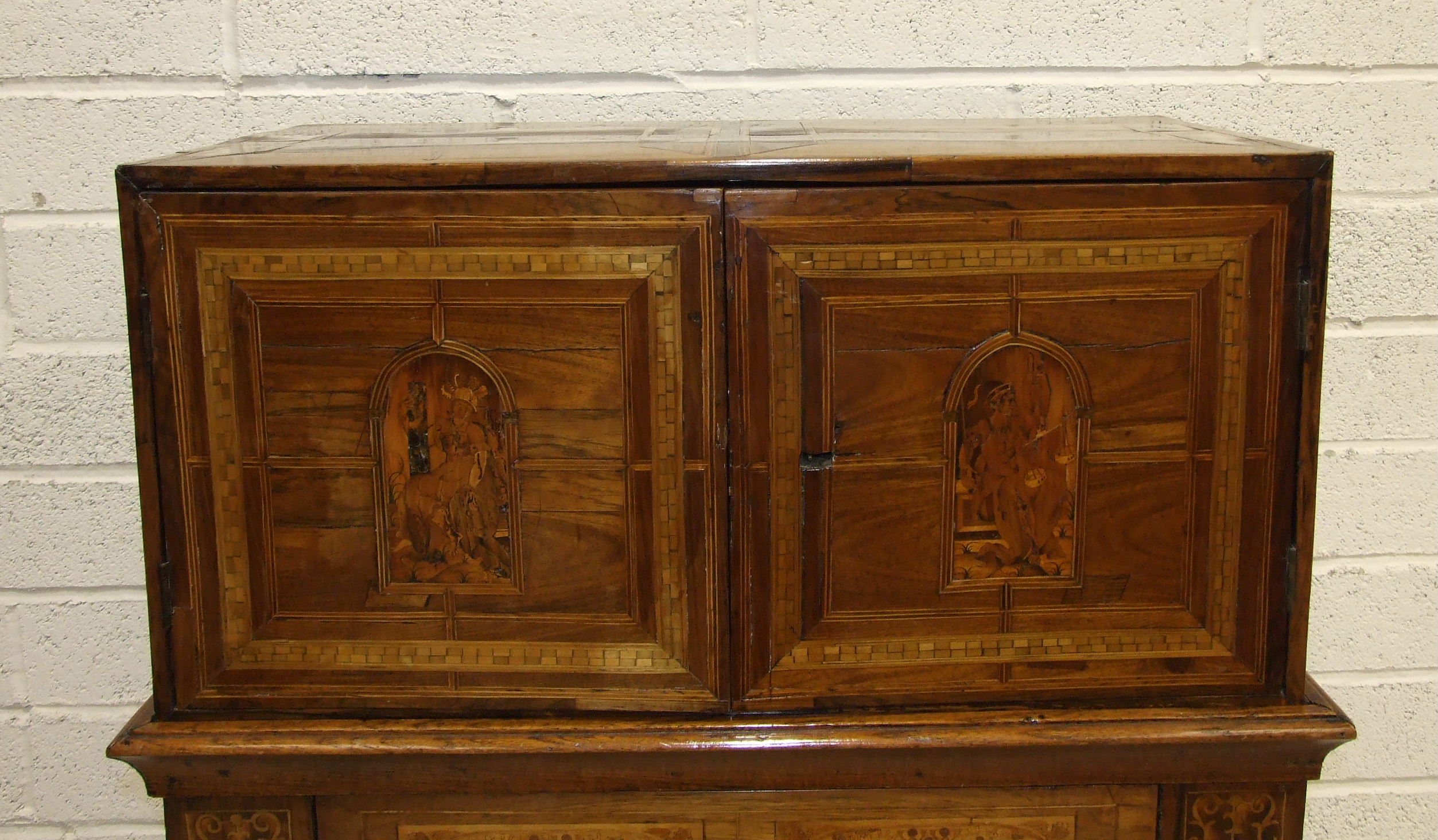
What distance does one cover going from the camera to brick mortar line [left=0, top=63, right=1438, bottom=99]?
159cm

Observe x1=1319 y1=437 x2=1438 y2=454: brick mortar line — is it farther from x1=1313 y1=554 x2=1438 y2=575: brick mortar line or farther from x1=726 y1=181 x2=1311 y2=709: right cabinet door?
x1=726 y1=181 x2=1311 y2=709: right cabinet door

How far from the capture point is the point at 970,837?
1207 millimetres

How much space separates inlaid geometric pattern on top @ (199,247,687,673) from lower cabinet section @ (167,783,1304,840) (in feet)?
0.51

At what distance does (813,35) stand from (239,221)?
2.77ft

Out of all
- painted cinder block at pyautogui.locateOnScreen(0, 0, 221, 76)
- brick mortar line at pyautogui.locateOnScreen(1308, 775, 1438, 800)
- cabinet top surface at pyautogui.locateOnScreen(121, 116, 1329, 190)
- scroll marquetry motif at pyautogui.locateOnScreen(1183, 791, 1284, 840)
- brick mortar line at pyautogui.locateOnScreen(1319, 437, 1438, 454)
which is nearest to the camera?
cabinet top surface at pyautogui.locateOnScreen(121, 116, 1329, 190)

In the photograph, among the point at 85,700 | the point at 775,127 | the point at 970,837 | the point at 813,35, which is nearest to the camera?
the point at 970,837

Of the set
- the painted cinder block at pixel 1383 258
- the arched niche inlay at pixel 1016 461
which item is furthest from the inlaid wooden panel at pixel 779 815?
the painted cinder block at pixel 1383 258

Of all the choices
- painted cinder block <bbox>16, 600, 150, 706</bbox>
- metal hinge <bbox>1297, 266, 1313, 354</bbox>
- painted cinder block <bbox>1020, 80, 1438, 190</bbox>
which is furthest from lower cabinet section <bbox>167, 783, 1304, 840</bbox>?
painted cinder block <bbox>1020, 80, 1438, 190</bbox>

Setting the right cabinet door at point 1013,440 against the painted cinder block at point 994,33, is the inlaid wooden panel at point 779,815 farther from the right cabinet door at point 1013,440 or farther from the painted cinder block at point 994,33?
the painted cinder block at point 994,33

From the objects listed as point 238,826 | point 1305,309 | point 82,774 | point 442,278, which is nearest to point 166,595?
point 238,826

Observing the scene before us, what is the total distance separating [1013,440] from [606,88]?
0.81 meters

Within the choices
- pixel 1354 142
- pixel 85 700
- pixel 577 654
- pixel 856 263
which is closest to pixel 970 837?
pixel 577 654

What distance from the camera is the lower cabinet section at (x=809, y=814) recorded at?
1.19 metres

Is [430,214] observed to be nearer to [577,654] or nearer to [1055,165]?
[577,654]
